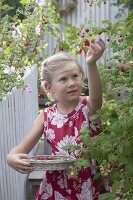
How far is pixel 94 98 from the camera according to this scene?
265 centimetres

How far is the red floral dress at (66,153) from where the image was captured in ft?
8.87

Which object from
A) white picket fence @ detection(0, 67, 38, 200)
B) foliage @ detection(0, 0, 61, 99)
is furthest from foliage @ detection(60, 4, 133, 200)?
foliage @ detection(0, 0, 61, 99)

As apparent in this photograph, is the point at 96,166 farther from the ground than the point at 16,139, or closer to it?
closer to it

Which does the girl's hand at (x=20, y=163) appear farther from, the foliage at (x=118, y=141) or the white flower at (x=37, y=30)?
the white flower at (x=37, y=30)

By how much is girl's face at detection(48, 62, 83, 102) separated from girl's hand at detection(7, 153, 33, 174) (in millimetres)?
367

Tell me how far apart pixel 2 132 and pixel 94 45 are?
147 cm

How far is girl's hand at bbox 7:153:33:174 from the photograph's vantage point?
2.48 m

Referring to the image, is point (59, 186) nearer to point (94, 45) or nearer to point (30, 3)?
point (94, 45)

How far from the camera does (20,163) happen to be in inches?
98.9

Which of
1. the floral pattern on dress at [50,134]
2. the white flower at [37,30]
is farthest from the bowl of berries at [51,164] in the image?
the white flower at [37,30]

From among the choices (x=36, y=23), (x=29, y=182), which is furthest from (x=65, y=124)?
(x=36, y=23)

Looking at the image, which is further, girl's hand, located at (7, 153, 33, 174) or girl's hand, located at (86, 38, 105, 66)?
girl's hand, located at (7, 153, 33, 174)

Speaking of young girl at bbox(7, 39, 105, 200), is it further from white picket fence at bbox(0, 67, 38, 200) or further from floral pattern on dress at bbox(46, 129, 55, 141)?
white picket fence at bbox(0, 67, 38, 200)

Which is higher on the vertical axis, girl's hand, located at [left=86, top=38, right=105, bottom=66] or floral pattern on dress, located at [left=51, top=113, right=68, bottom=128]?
girl's hand, located at [left=86, top=38, right=105, bottom=66]
